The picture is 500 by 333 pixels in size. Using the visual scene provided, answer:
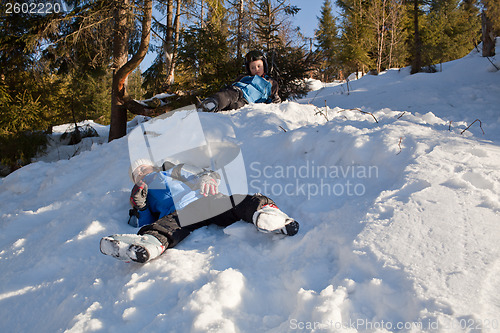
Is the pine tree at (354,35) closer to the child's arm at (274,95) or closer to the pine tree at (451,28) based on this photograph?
the pine tree at (451,28)

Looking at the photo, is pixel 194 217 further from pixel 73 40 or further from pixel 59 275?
pixel 73 40

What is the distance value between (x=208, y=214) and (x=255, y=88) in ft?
12.3

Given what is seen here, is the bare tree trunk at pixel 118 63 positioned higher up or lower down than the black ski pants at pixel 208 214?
higher up

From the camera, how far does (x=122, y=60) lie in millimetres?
7984

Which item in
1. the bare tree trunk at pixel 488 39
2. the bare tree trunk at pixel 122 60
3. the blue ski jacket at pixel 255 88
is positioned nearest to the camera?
the blue ski jacket at pixel 255 88

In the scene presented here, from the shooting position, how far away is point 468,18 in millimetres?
17312

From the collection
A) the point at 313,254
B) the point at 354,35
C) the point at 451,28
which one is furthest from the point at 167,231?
the point at 451,28

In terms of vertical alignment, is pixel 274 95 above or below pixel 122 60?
below

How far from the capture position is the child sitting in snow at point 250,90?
17.7 feet

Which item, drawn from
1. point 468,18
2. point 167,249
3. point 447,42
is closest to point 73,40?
point 167,249

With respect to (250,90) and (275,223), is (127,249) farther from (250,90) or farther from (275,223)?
(250,90)

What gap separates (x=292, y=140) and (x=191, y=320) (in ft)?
7.97
